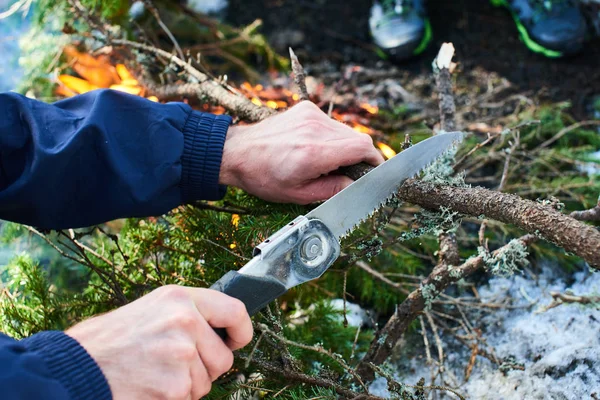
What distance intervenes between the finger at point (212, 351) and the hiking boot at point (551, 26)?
11.8ft

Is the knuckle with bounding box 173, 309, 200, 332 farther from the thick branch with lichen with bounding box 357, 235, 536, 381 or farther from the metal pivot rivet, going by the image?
the thick branch with lichen with bounding box 357, 235, 536, 381

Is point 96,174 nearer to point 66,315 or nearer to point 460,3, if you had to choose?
point 66,315

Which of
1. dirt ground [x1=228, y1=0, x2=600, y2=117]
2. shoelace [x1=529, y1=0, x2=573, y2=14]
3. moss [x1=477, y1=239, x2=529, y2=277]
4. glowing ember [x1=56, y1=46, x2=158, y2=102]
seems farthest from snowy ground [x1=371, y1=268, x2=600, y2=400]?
glowing ember [x1=56, y1=46, x2=158, y2=102]

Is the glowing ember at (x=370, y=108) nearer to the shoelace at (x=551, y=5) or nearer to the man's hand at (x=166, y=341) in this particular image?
the shoelace at (x=551, y=5)

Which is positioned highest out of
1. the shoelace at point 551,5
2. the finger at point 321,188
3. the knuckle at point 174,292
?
the shoelace at point 551,5

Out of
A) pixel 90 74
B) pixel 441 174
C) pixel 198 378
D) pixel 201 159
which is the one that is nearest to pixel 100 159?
pixel 201 159

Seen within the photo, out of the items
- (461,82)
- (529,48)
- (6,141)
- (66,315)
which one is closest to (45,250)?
(66,315)

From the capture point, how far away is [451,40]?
14.0 feet

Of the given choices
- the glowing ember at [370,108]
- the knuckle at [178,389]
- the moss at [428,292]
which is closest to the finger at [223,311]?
the knuckle at [178,389]

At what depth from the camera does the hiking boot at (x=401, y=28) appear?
403 cm

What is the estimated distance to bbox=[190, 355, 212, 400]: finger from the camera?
3.97 feet

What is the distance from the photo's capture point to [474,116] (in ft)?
11.7

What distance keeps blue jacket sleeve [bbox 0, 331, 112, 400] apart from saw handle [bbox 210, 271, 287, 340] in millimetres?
292

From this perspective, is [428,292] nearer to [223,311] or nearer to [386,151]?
[223,311]
